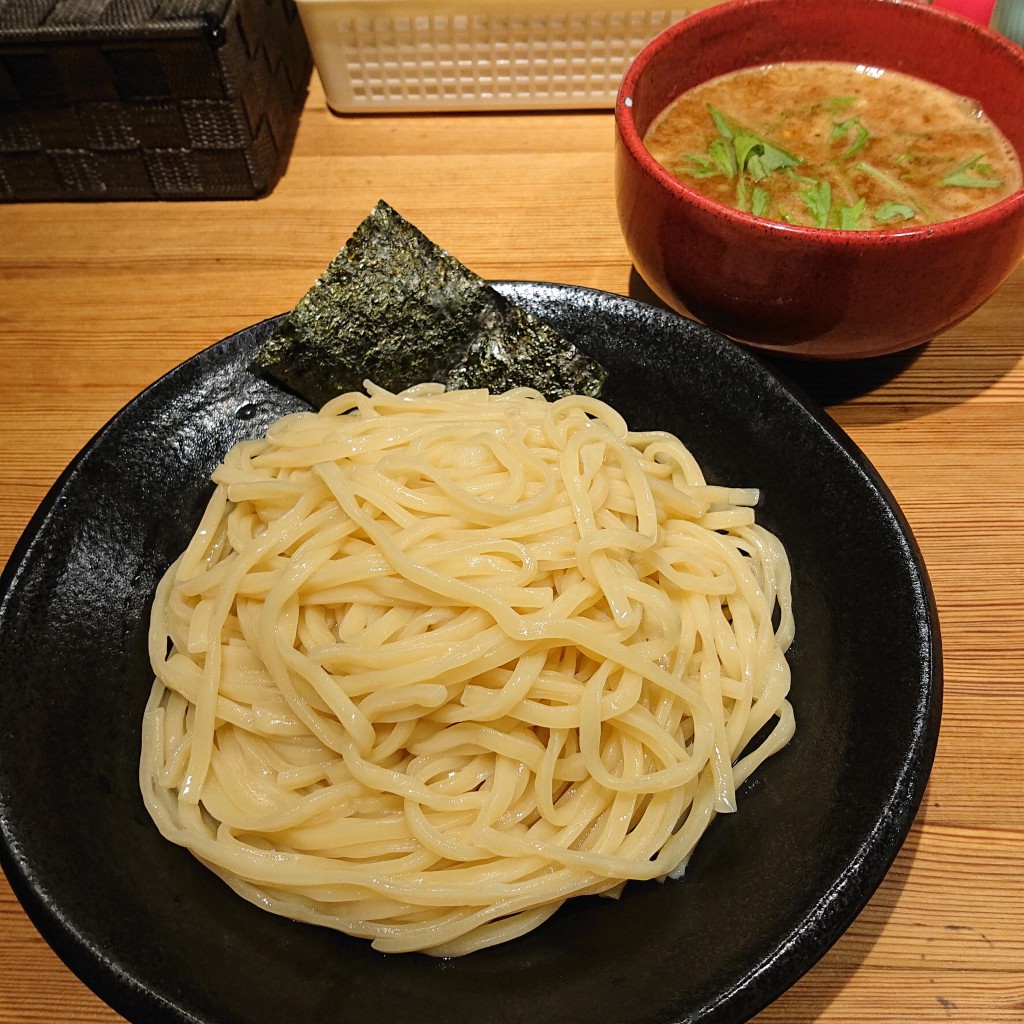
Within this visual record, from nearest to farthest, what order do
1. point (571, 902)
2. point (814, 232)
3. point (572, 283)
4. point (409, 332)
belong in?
1. point (571, 902)
2. point (814, 232)
3. point (409, 332)
4. point (572, 283)

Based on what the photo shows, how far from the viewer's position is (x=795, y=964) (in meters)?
1.17

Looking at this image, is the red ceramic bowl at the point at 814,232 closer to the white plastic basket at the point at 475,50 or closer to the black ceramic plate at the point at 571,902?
the black ceramic plate at the point at 571,902

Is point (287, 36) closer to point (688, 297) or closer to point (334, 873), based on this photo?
point (688, 297)

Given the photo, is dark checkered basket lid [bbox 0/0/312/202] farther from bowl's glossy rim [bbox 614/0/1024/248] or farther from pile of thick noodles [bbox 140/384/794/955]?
pile of thick noodles [bbox 140/384/794/955]

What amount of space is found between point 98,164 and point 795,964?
9.66 feet

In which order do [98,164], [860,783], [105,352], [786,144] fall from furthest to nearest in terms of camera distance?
[98,164] → [105,352] → [786,144] → [860,783]

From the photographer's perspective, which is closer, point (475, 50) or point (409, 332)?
point (409, 332)

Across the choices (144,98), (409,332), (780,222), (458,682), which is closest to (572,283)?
(409,332)

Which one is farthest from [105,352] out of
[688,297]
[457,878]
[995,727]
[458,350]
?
[995,727]

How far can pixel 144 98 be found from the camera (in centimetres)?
259

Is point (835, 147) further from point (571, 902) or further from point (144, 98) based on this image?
point (144, 98)

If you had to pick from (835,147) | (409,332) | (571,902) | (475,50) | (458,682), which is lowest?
(571,902)

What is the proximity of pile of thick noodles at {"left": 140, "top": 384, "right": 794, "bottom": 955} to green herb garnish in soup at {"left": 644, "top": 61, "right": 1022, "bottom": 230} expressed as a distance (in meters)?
0.79

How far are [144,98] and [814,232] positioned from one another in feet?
6.67
